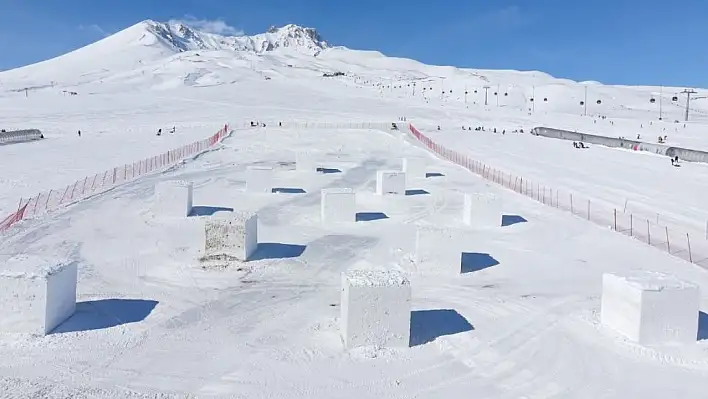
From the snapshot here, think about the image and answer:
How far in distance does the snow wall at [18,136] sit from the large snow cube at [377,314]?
4303 centimetres

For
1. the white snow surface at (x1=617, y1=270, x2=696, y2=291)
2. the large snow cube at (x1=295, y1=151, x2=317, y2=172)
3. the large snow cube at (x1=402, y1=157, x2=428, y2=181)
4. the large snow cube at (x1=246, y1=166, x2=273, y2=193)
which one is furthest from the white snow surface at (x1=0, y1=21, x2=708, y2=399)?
the large snow cube at (x1=295, y1=151, x2=317, y2=172)

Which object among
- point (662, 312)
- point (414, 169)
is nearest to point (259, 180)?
point (414, 169)

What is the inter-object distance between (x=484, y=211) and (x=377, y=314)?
1099cm

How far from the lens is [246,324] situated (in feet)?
34.6

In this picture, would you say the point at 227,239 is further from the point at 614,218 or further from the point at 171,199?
the point at 614,218

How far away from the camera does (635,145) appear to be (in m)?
46.6

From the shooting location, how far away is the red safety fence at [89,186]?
19.6 m

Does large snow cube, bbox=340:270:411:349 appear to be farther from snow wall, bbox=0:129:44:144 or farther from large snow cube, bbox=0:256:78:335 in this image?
snow wall, bbox=0:129:44:144

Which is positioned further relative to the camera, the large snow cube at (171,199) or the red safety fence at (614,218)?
the large snow cube at (171,199)

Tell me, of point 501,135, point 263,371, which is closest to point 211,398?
point 263,371

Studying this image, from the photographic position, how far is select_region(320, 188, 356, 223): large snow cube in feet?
63.7

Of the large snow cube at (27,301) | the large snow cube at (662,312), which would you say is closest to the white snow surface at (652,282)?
the large snow cube at (662,312)

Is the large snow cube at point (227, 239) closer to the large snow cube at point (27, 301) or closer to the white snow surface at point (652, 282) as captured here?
the large snow cube at point (27, 301)

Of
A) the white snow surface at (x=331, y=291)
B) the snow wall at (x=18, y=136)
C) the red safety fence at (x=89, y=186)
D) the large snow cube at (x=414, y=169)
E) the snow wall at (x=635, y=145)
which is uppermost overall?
the snow wall at (x=635, y=145)
